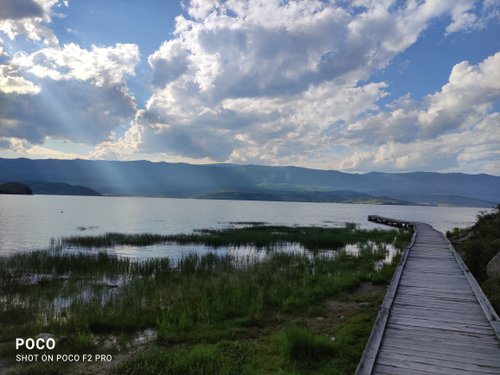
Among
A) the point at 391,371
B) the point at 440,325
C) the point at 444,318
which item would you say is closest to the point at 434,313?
the point at 444,318

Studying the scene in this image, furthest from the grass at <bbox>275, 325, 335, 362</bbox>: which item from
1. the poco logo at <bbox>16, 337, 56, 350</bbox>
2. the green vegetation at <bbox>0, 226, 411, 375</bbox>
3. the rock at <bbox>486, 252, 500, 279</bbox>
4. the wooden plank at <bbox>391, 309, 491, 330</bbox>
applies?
the rock at <bbox>486, 252, 500, 279</bbox>

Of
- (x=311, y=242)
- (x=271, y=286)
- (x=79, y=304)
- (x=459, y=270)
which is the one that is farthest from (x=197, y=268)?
(x=311, y=242)

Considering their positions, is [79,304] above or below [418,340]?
below

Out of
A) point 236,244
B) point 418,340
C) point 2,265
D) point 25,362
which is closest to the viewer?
point 418,340

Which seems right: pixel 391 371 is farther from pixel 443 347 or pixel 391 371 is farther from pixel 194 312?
pixel 194 312

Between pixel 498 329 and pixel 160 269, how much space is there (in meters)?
17.4

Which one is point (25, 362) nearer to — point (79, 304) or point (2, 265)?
point (79, 304)

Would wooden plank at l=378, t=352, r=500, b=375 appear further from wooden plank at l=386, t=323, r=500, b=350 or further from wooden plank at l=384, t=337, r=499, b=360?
wooden plank at l=386, t=323, r=500, b=350

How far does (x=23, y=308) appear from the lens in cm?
1283

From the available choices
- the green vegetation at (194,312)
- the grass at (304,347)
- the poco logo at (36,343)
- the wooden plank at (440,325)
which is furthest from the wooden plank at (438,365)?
the poco logo at (36,343)

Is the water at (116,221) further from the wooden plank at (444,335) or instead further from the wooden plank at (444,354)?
the wooden plank at (444,354)

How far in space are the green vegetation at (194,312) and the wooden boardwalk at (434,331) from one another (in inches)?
48.6

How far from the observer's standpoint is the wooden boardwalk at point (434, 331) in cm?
632

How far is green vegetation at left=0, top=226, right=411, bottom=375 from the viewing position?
823 cm
